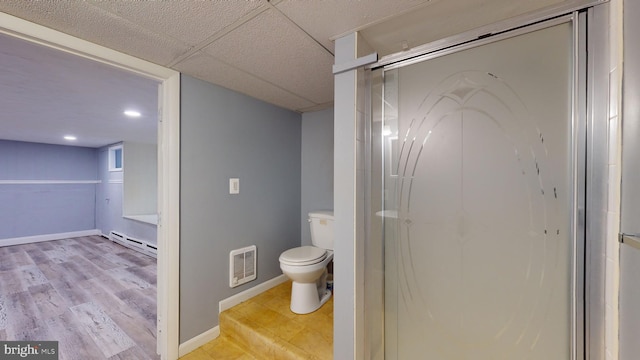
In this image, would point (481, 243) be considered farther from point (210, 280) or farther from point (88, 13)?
point (88, 13)

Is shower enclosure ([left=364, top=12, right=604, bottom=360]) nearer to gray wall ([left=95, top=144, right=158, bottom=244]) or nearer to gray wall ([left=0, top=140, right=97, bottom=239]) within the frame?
gray wall ([left=95, top=144, right=158, bottom=244])

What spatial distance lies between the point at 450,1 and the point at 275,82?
128 cm

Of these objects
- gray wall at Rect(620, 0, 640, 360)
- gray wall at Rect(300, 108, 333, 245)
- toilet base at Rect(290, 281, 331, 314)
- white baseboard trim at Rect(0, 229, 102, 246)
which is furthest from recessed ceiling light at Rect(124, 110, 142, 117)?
white baseboard trim at Rect(0, 229, 102, 246)

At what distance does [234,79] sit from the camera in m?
1.87

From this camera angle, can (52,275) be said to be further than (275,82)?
Yes

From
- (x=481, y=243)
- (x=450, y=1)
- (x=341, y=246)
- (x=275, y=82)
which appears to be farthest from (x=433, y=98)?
(x=275, y=82)

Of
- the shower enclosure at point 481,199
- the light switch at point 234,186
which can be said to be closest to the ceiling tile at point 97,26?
A: the light switch at point 234,186

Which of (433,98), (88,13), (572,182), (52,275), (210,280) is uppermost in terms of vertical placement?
(88,13)

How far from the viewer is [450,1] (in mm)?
1035

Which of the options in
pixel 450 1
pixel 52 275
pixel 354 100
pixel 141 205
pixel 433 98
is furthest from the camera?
pixel 141 205

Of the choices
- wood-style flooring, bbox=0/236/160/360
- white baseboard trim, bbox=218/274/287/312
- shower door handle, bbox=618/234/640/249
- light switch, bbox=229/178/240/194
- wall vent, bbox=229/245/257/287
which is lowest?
wood-style flooring, bbox=0/236/160/360

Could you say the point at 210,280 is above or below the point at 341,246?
below

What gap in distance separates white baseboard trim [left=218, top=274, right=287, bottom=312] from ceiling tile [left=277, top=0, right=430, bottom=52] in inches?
82.7

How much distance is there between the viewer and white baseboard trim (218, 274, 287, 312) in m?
2.02
